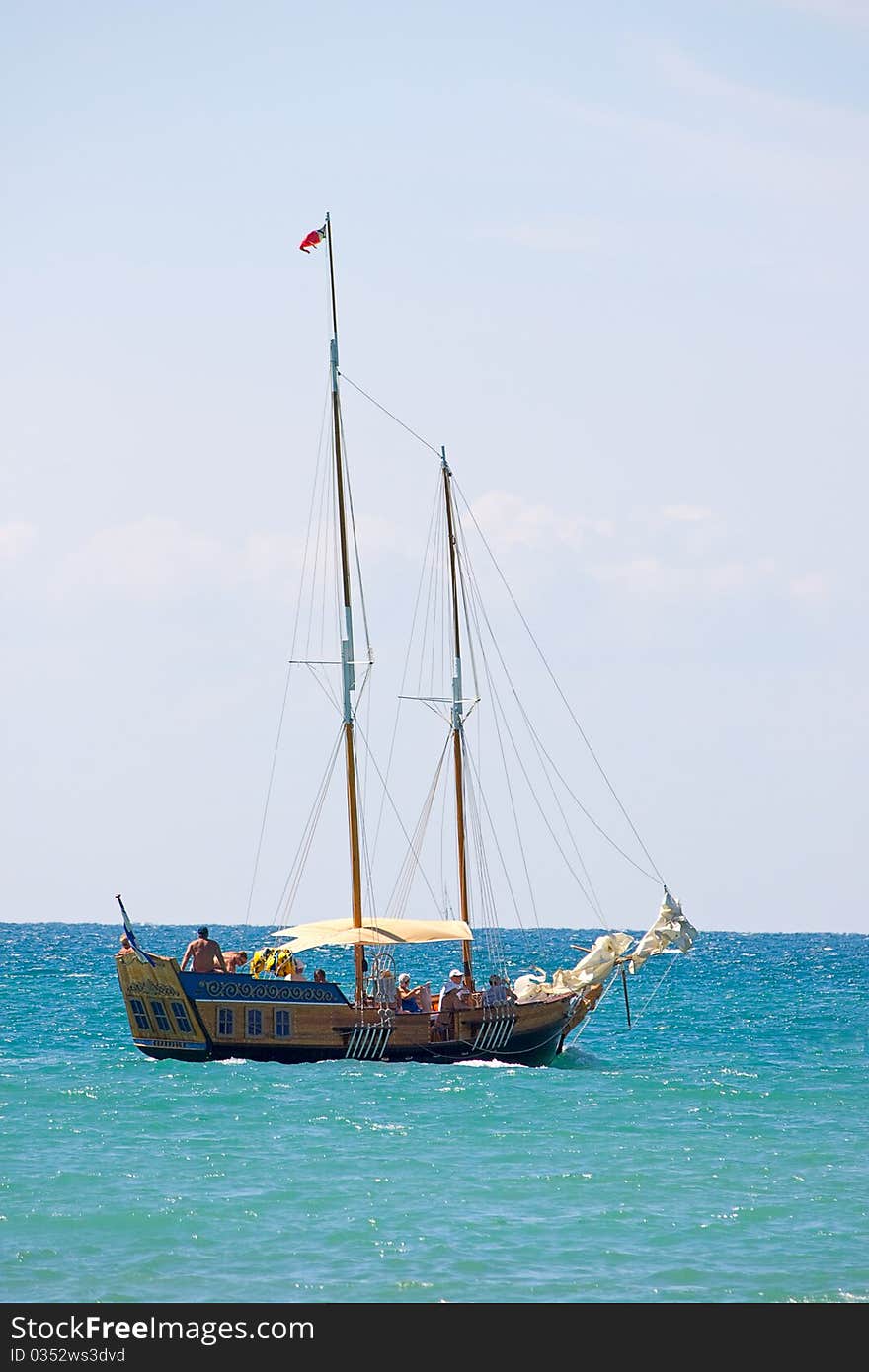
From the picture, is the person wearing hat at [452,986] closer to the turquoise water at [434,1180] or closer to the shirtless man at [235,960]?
the turquoise water at [434,1180]

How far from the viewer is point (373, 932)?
1815 inches

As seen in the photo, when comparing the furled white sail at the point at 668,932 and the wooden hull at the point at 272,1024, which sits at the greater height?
the furled white sail at the point at 668,932

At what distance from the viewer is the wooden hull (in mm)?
44062

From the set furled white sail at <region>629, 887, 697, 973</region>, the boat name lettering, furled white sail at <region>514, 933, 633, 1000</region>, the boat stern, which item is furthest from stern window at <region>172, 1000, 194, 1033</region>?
furled white sail at <region>629, 887, 697, 973</region>

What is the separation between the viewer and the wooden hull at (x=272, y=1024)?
44062 mm

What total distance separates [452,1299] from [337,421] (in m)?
31.2

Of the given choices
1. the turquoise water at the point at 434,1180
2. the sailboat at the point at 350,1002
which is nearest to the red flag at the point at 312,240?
the sailboat at the point at 350,1002

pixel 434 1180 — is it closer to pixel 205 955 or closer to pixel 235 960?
pixel 205 955

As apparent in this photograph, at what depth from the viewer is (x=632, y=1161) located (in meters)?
30.3

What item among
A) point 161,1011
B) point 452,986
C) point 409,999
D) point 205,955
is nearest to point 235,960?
point 205,955

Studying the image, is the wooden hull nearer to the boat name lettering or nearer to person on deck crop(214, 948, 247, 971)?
the boat name lettering

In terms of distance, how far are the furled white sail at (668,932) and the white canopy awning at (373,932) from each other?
5.34m

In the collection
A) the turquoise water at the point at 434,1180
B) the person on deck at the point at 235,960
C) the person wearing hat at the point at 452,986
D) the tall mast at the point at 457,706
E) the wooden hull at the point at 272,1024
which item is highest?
the tall mast at the point at 457,706

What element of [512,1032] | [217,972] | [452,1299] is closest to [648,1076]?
[512,1032]
